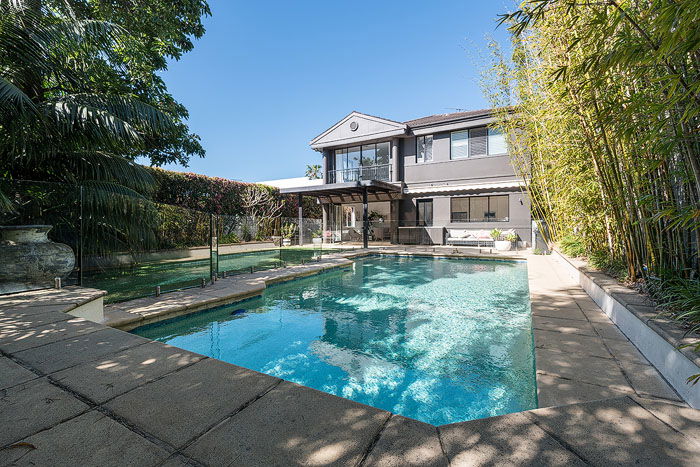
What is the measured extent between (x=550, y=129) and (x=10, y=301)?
8.43 m

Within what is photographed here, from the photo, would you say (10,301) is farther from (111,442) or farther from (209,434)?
(209,434)

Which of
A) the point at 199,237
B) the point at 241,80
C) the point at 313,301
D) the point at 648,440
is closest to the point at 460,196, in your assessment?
the point at 313,301

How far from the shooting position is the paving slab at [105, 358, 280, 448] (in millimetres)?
1542

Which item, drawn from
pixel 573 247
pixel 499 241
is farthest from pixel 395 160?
pixel 573 247

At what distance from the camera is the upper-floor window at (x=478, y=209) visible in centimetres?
1533

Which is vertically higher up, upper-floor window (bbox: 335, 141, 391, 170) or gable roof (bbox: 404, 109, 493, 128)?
gable roof (bbox: 404, 109, 493, 128)

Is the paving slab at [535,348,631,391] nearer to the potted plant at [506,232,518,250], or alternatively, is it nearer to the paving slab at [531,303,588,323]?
the paving slab at [531,303,588,323]

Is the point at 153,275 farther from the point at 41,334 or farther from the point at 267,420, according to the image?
the point at 267,420

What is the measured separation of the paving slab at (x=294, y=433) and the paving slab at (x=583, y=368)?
1653mm

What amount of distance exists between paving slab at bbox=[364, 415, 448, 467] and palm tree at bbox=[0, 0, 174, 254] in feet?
17.8

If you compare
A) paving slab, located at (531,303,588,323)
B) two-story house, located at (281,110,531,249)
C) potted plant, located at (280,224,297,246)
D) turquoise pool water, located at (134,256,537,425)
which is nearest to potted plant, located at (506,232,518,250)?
two-story house, located at (281,110,531,249)

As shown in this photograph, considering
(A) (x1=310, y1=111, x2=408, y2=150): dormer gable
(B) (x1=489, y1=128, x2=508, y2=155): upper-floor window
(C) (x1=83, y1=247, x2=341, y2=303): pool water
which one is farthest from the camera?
(A) (x1=310, y1=111, x2=408, y2=150): dormer gable

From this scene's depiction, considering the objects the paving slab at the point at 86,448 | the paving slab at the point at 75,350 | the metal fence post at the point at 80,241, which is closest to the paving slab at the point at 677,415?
the paving slab at the point at 86,448

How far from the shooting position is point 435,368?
337 centimetres
